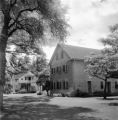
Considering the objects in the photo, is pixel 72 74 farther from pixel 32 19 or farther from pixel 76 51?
pixel 32 19

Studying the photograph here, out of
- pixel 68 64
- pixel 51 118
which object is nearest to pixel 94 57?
pixel 68 64

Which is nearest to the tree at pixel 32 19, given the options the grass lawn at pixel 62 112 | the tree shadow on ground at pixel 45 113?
the tree shadow on ground at pixel 45 113

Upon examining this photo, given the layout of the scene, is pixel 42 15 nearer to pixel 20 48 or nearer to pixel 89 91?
pixel 20 48

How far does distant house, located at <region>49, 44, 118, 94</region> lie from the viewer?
125 feet

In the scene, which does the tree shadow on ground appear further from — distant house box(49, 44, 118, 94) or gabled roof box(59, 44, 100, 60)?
gabled roof box(59, 44, 100, 60)

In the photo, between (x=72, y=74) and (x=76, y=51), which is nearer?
(x=72, y=74)

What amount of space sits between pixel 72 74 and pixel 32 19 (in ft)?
62.6

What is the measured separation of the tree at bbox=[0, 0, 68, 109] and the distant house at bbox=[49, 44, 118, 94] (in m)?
17.5

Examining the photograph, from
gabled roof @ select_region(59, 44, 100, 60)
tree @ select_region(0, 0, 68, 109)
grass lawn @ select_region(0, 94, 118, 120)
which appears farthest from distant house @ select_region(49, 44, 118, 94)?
tree @ select_region(0, 0, 68, 109)

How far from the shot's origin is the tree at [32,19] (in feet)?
62.6

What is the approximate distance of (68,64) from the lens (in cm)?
3919

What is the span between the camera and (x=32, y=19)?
20.5 m

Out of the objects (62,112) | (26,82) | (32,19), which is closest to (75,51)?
(32,19)

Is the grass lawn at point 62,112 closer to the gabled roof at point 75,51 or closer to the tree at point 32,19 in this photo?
the tree at point 32,19
